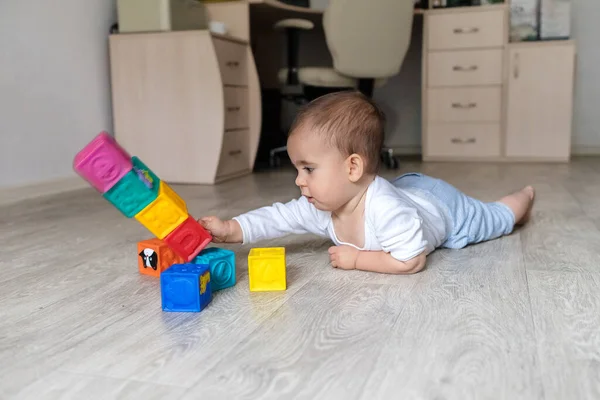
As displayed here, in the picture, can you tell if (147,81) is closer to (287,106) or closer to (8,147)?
(8,147)

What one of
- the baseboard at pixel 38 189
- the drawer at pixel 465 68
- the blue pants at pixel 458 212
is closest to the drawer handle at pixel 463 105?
the drawer at pixel 465 68

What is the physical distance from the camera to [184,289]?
865 mm

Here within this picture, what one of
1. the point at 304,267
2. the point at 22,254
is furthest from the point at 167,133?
the point at 304,267

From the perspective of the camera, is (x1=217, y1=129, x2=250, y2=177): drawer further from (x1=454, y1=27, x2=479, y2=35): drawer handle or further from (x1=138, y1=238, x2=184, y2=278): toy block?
(x1=138, y1=238, x2=184, y2=278): toy block

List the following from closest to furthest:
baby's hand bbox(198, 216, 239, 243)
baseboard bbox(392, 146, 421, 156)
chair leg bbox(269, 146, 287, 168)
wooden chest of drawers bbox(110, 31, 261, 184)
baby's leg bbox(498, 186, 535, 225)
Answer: baby's hand bbox(198, 216, 239, 243) < baby's leg bbox(498, 186, 535, 225) < wooden chest of drawers bbox(110, 31, 261, 184) < chair leg bbox(269, 146, 287, 168) < baseboard bbox(392, 146, 421, 156)

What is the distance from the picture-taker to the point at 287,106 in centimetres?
392

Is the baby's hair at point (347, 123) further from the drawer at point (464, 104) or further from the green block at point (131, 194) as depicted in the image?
the drawer at point (464, 104)

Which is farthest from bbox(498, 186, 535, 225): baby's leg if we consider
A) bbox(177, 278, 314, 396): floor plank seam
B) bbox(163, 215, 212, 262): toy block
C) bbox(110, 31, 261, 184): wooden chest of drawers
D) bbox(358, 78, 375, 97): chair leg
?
bbox(358, 78, 375, 97): chair leg

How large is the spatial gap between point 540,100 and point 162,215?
277 cm

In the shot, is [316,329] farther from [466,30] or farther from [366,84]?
[466,30]

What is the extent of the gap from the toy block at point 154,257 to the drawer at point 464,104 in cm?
256

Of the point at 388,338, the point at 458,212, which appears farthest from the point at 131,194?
the point at 458,212

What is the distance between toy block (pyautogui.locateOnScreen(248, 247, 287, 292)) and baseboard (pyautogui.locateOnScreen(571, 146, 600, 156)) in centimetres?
319

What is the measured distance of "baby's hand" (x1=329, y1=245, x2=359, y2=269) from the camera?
1070 millimetres
